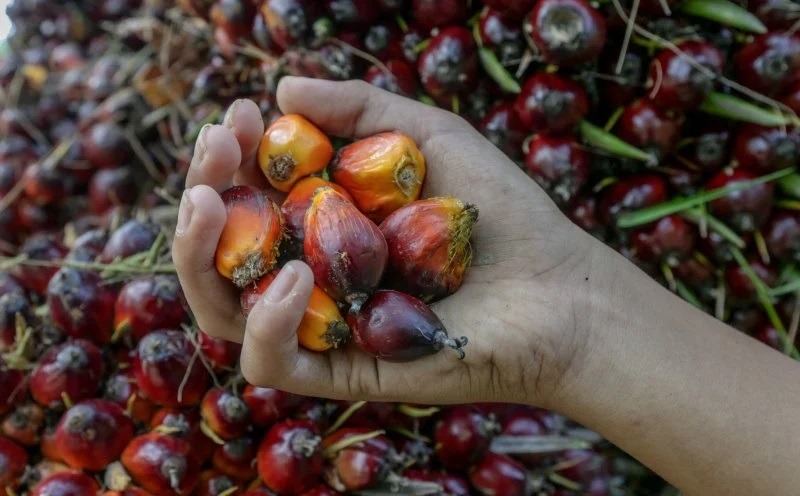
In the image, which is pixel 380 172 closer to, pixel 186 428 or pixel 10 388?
pixel 186 428

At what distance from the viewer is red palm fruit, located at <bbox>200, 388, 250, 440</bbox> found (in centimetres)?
131

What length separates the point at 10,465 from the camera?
1.36m

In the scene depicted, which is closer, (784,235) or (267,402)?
(267,402)

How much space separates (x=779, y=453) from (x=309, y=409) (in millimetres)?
807

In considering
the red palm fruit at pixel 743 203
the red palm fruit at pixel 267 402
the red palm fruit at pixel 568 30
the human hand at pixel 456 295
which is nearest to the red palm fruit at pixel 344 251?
the human hand at pixel 456 295

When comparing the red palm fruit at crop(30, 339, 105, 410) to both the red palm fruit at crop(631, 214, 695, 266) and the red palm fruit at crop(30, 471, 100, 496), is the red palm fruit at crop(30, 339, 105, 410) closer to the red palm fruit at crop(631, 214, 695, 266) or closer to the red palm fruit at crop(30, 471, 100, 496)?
the red palm fruit at crop(30, 471, 100, 496)

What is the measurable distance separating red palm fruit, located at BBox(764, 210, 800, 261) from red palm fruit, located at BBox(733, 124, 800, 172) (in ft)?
0.38

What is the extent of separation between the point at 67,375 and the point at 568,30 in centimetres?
119

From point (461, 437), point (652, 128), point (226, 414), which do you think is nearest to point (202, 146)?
point (226, 414)

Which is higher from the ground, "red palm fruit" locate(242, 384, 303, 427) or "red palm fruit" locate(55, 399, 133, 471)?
"red palm fruit" locate(242, 384, 303, 427)

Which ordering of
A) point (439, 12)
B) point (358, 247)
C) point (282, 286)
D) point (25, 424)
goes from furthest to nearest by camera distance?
point (439, 12) → point (25, 424) → point (358, 247) → point (282, 286)

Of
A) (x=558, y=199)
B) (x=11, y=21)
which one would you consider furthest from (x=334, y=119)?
(x=11, y=21)

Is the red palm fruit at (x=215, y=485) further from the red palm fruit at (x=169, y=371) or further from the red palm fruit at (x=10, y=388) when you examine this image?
the red palm fruit at (x=10, y=388)

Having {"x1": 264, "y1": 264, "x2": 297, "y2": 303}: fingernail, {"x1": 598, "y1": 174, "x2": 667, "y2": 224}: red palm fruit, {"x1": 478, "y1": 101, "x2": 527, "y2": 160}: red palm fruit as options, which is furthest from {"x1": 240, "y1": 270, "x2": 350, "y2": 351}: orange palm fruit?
{"x1": 598, "y1": 174, "x2": 667, "y2": 224}: red palm fruit
